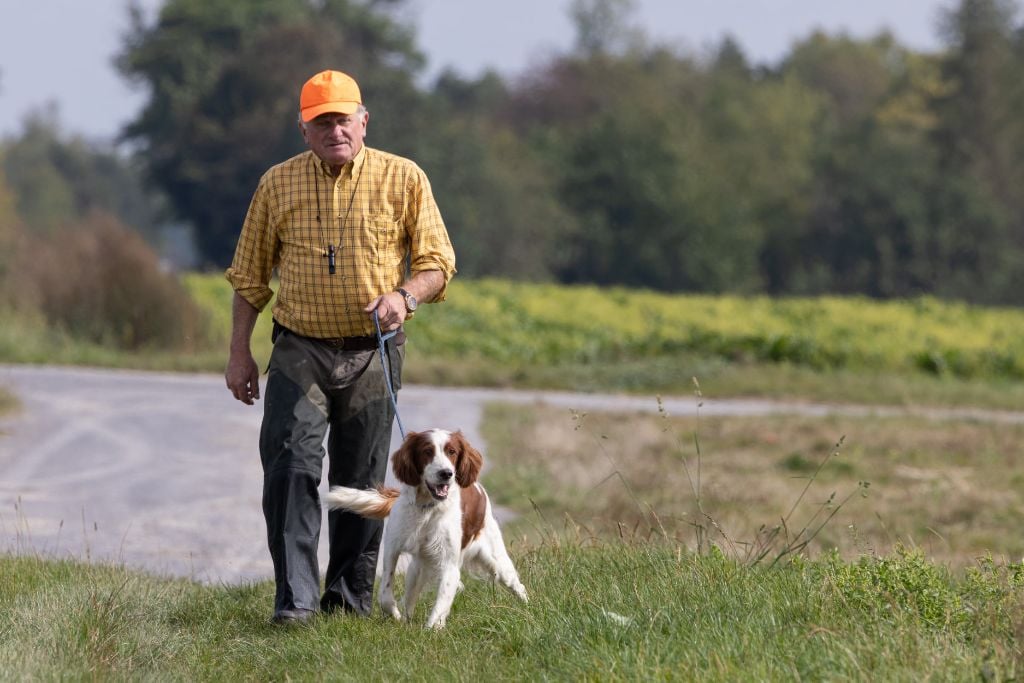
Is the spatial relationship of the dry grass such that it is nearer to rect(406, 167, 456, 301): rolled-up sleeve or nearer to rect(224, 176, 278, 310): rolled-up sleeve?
rect(406, 167, 456, 301): rolled-up sleeve

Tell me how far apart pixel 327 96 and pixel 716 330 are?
1008 inches

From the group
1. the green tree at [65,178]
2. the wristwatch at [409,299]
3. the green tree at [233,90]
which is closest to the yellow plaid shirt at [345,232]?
the wristwatch at [409,299]

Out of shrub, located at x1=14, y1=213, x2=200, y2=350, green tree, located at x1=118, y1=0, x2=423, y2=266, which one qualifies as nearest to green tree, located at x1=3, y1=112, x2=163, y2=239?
green tree, located at x1=118, y1=0, x2=423, y2=266

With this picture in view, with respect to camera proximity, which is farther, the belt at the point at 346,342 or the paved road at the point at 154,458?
the paved road at the point at 154,458

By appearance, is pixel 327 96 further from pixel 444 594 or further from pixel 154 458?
pixel 154 458

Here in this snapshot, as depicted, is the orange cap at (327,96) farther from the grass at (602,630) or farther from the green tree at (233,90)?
the green tree at (233,90)

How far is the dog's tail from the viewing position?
6957 millimetres

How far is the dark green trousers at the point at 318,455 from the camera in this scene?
691cm

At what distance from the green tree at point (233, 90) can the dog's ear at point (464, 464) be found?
176 ft

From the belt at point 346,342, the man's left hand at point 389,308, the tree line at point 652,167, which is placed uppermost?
the tree line at point 652,167

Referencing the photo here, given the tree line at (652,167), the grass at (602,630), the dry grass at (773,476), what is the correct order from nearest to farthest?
the grass at (602,630) → the dry grass at (773,476) → the tree line at (652,167)

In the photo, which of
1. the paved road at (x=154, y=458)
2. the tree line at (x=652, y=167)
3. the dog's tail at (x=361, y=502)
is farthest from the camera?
the tree line at (x=652, y=167)

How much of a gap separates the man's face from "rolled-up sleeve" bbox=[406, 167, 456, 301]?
32 centimetres

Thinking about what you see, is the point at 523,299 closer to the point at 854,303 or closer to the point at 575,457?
the point at 854,303
